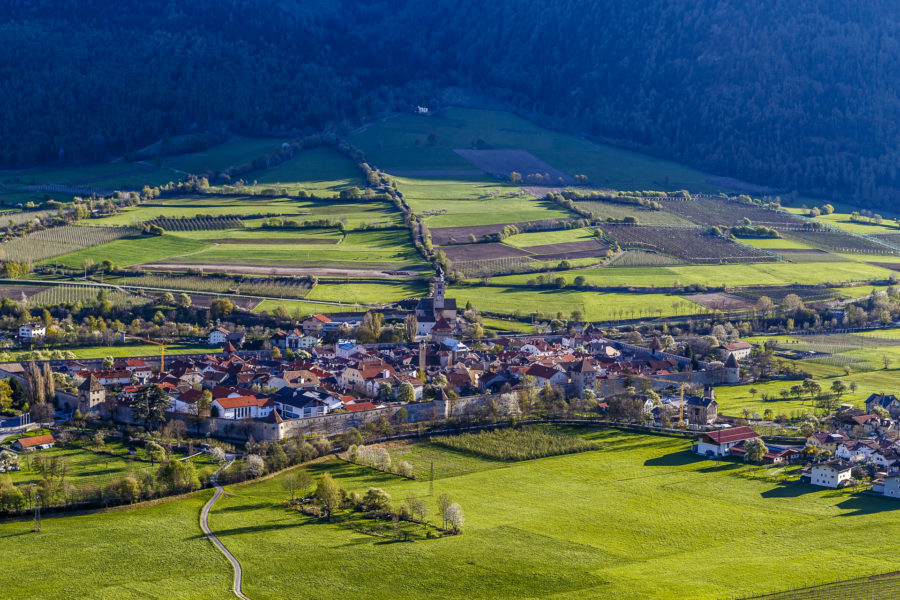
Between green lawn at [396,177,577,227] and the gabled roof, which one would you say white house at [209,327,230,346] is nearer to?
the gabled roof

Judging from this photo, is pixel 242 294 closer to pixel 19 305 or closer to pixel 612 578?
pixel 19 305

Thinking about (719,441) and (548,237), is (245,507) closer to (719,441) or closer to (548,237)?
(719,441)

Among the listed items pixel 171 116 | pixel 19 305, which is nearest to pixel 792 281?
pixel 19 305

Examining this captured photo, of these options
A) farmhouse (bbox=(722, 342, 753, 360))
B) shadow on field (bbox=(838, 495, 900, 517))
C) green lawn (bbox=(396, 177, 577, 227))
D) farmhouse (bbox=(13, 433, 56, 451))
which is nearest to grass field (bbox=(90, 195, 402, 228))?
green lawn (bbox=(396, 177, 577, 227))

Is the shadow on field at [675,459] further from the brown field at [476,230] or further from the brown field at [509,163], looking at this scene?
the brown field at [509,163]

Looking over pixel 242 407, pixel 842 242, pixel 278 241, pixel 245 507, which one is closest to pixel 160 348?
pixel 242 407

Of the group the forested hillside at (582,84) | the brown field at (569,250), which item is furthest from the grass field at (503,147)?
the brown field at (569,250)
